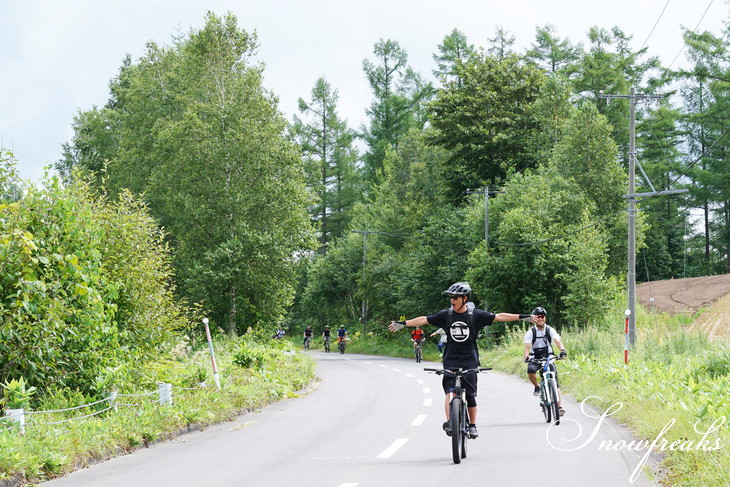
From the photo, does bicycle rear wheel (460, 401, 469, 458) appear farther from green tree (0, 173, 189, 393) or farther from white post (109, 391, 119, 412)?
green tree (0, 173, 189, 393)

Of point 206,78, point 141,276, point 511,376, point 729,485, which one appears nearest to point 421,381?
point 511,376

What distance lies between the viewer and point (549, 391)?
1194 centimetres

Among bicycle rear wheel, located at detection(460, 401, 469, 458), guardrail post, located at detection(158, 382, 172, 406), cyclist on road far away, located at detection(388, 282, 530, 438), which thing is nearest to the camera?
bicycle rear wheel, located at detection(460, 401, 469, 458)

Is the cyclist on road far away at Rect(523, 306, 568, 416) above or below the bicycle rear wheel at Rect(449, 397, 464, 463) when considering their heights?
above

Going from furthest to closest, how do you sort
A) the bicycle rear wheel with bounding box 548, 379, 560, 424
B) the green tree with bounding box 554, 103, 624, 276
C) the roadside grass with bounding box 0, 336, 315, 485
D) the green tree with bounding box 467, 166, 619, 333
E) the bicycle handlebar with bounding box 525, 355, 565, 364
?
the green tree with bounding box 554, 103, 624, 276 → the green tree with bounding box 467, 166, 619, 333 → the bicycle handlebar with bounding box 525, 355, 565, 364 → the bicycle rear wheel with bounding box 548, 379, 560, 424 → the roadside grass with bounding box 0, 336, 315, 485

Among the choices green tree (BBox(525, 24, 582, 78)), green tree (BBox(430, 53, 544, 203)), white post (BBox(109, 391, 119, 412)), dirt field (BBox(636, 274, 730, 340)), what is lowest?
white post (BBox(109, 391, 119, 412))

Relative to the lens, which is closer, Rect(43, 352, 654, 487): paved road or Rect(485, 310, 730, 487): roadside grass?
Rect(485, 310, 730, 487): roadside grass

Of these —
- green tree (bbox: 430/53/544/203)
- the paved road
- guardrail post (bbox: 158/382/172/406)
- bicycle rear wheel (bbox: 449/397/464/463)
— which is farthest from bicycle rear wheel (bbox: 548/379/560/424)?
green tree (bbox: 430/53/544/203)

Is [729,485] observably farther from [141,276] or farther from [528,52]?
[528,52]

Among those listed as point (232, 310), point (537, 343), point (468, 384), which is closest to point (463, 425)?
point (468, 384)

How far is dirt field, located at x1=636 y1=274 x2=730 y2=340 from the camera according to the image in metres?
33.4

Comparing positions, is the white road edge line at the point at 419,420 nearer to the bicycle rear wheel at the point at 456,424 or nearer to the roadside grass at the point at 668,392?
the roadside grass at the point at 668,392

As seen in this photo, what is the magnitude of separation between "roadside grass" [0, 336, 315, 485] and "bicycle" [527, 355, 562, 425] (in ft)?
17.8

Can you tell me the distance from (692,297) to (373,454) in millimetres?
33627
